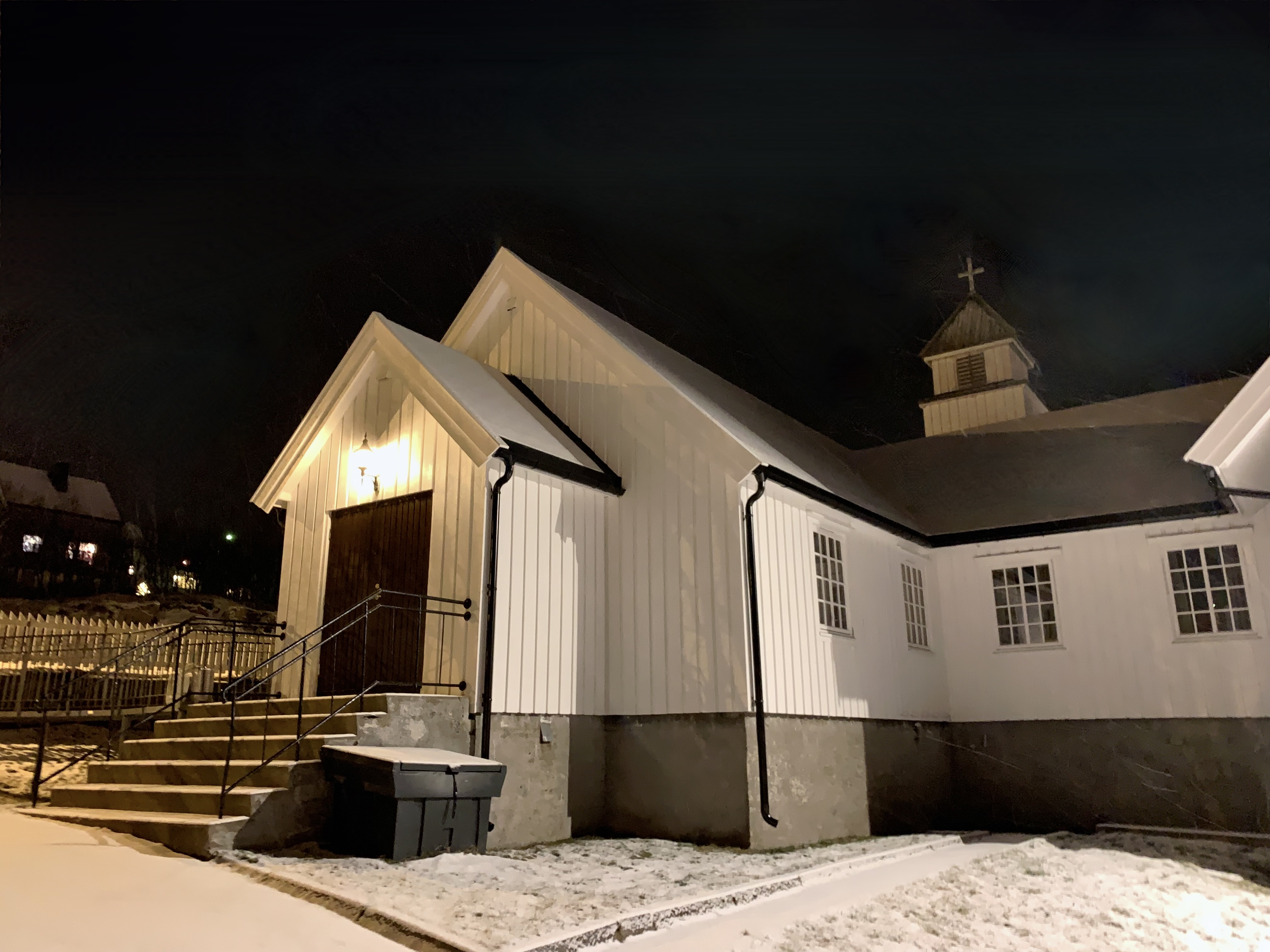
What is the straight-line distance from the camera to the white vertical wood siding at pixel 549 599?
9891 millimetres

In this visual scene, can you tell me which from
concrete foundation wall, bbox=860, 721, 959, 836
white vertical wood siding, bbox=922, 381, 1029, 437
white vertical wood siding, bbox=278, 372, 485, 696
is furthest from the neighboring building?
concrete foundation wall, bbox=860, 721, 959, 836

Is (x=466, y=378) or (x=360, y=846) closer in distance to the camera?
(x=360, y=846)

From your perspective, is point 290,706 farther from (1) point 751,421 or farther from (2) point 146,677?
(1) point 751,421

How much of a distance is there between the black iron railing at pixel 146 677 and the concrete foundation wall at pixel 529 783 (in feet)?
9.34

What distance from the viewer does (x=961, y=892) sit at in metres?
7.90

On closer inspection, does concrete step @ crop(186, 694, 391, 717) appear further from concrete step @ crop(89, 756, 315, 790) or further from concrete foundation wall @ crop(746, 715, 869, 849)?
concrete foundation wall @ crop(746, 715, 869, 849)

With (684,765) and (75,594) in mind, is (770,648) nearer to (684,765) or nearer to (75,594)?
(684,765)

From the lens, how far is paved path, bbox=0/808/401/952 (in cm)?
516

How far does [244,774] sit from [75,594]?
1829 inches

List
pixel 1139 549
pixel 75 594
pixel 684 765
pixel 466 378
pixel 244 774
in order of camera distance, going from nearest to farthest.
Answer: pixel 244 774 → pixel 684 765 → pixel 466 378 → pixel 1139 549 → pixel 75 594

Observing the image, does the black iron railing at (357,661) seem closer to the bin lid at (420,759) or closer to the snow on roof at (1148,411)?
the bin lid at (420,759)

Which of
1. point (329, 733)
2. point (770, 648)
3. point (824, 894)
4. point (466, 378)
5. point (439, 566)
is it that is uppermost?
point (466, 378)

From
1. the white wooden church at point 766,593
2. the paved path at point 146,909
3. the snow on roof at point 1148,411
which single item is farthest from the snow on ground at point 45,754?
the snow on roof at point 1148,411

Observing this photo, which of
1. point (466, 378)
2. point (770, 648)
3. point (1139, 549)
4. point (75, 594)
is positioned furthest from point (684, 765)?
point (75, 594)
